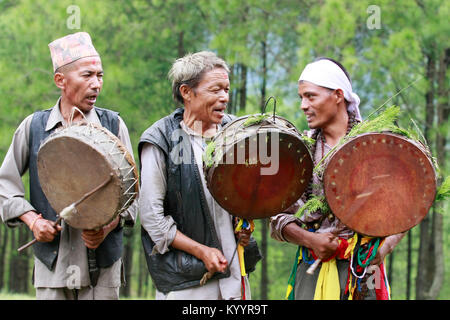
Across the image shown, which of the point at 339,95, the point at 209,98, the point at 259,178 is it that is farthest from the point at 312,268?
the point at 209,98

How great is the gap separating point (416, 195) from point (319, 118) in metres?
0.79

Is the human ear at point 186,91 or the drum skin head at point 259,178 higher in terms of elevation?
the human ear at point 186,91

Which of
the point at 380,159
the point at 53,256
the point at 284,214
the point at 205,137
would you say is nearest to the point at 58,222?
the point at 53,256

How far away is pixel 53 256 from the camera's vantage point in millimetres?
3684

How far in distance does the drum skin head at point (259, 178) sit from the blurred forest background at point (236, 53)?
603cm

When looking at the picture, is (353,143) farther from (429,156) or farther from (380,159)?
(429,156)

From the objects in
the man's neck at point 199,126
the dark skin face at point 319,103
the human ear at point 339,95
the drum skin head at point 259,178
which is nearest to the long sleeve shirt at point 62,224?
the man's neck at point 199,126

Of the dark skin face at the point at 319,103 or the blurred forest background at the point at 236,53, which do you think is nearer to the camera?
the dark skin face at the point at 319,103

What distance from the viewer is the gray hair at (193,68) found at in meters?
3.71

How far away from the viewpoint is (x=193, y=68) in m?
3.72

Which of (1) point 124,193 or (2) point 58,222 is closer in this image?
(1) point 124,193

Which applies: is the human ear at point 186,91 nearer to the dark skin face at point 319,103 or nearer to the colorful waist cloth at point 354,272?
the dark skin face at point 319,103

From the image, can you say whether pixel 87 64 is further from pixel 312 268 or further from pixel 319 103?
pixel 312 268

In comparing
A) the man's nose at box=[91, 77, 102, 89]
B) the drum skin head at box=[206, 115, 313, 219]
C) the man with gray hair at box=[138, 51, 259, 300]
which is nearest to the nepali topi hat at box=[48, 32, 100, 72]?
the man's nose at box=[91, 77, 102, 89]
